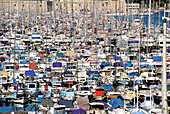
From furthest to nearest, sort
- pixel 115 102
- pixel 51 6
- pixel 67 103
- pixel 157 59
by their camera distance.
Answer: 1. pixel 51 6
2. pixel 157 59
3. pixel 115 102
4. pixel 67 103

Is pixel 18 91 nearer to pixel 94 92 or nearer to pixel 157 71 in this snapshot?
pixel 94 92

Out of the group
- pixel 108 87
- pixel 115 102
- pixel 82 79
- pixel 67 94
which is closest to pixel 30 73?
pixel 82 79

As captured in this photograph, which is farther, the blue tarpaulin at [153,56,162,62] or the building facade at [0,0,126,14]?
the building facade at [0,0,126,14]

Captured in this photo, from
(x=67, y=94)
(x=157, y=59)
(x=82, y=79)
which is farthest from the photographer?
(x=157, y=59)

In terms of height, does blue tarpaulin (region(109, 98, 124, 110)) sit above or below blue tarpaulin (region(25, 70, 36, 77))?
below

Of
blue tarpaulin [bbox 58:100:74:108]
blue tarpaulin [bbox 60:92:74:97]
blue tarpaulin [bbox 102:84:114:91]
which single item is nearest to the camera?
blue tarpaulin [bbox 58:100:74:108]

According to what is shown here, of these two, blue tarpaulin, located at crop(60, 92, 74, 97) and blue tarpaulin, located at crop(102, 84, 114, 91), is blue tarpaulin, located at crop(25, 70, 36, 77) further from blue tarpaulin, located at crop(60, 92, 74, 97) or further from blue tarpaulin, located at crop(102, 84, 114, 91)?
blue tarpaulin, located at crop(102, 84, 114, 91)

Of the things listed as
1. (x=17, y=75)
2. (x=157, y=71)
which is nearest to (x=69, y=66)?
(x=17, y=75)

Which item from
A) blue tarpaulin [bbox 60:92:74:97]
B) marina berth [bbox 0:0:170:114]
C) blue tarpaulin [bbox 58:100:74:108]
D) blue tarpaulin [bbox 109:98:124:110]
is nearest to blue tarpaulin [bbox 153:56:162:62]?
marina berth [bbox 0:0:170:114]

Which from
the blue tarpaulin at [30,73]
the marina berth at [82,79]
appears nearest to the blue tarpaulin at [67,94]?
the marina berth at [82,79]

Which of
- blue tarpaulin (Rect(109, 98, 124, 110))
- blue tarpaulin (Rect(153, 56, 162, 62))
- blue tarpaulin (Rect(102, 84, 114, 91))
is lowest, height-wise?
blue tarpaulin (Rect(109, 98, 124, 110))

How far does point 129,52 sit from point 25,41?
7.65 meters

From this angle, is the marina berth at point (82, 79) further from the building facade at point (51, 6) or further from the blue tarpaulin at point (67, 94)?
the building facade at point (51, 6)

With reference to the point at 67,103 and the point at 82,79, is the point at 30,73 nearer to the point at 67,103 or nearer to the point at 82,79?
the point at 82,79
